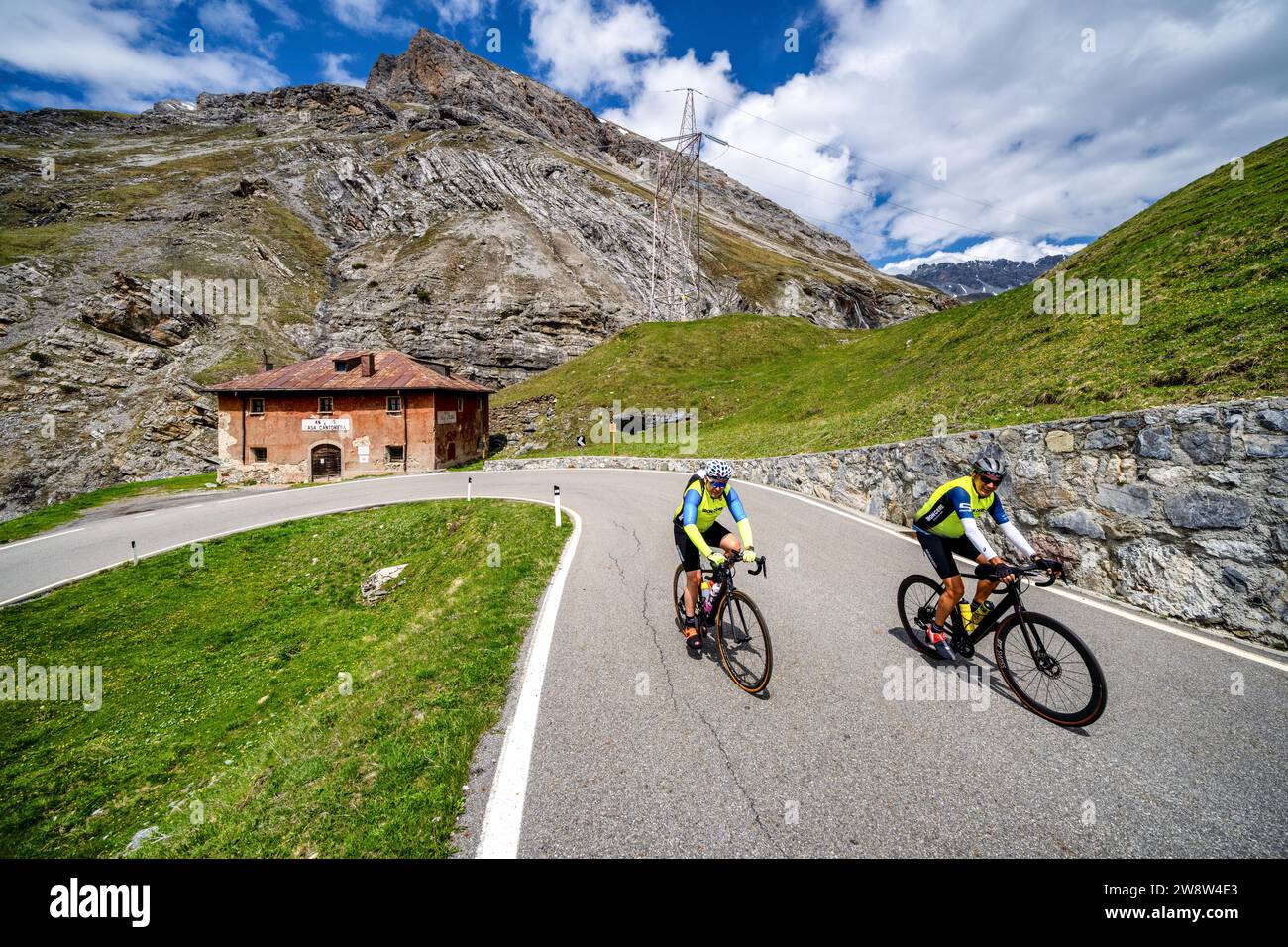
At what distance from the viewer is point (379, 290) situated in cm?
5606

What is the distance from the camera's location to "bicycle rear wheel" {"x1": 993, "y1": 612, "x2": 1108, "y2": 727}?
392 cm

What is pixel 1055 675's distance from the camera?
14.3ft

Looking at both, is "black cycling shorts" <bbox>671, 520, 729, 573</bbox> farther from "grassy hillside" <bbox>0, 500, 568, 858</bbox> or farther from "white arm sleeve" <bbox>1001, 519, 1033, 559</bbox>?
"white arm sleeve" <bbox>1001, 519, 1033, 559</bbox>

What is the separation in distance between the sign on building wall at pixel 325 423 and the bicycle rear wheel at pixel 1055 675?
37.2m

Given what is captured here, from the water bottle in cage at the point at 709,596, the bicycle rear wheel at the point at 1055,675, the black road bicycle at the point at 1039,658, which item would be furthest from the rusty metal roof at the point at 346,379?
the bicycle rear wheel at the point at 1055,675

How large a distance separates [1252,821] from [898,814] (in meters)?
2.26

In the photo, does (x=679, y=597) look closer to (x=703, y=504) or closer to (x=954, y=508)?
(x=703, y=504)

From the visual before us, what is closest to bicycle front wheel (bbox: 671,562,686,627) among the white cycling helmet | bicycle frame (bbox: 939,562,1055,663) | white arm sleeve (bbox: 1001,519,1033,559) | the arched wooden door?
the white cycling helmet

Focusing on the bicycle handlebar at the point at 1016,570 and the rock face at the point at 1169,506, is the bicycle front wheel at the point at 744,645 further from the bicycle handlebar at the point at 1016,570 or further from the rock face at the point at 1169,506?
the rock face at the point at 1169,506

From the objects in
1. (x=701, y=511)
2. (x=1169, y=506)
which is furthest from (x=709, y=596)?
(x=1169, y=506)

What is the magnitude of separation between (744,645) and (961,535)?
9.61ft

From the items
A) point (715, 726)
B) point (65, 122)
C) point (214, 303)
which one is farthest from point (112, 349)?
point (65, 122)

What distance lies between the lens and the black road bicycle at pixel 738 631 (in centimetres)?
467

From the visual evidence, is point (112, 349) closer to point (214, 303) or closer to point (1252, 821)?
point (214, 303)
